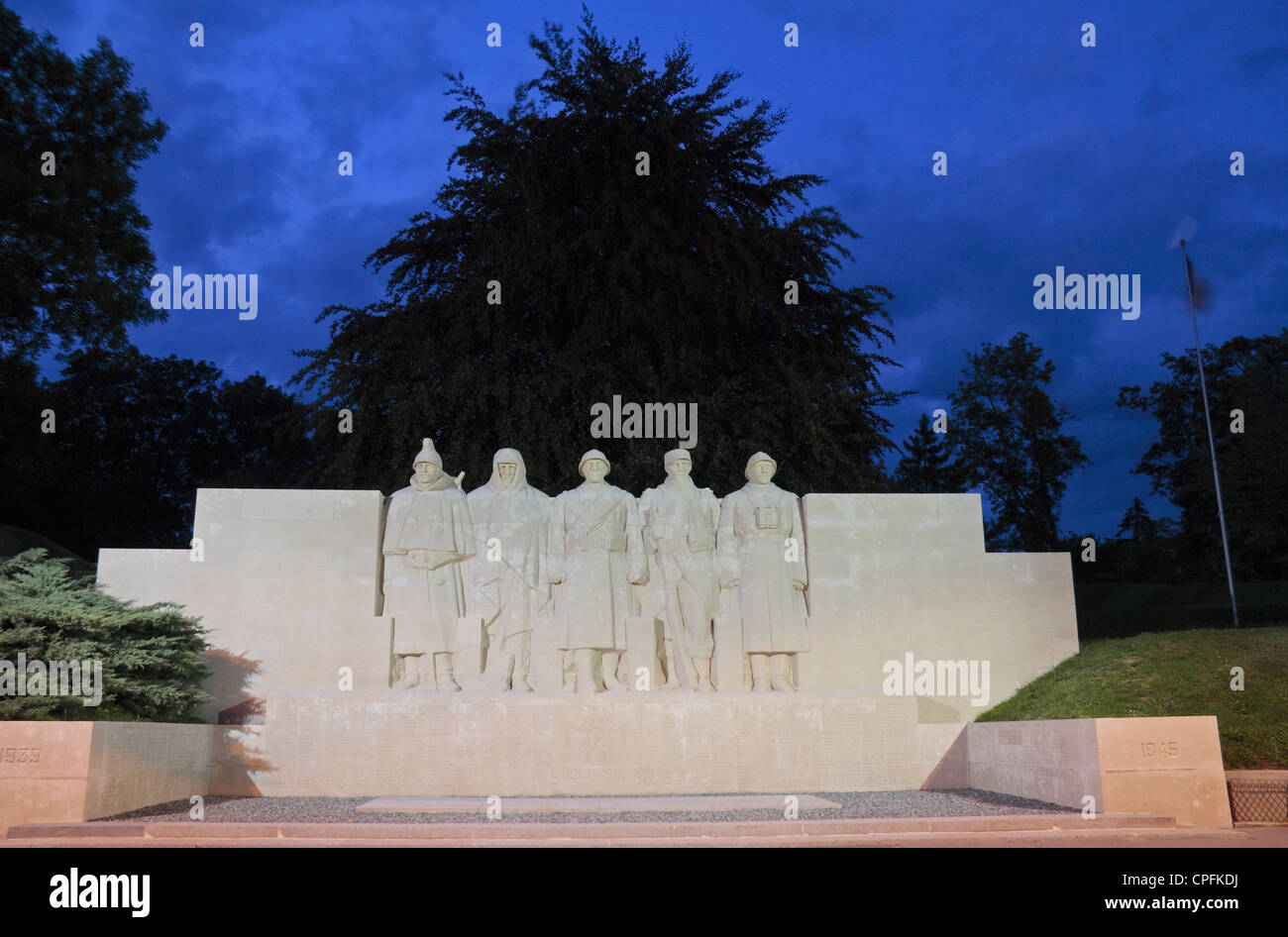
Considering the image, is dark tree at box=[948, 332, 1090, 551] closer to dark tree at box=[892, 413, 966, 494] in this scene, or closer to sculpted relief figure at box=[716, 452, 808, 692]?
dark tree at box=[892, 413, 966, 494]

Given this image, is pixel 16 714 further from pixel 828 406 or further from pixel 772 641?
pixel 828 406

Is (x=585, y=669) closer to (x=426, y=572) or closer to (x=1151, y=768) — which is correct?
(x=426, y=572)

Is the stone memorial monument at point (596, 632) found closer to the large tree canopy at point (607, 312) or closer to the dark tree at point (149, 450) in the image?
the large tree canopy at point (607, 312)

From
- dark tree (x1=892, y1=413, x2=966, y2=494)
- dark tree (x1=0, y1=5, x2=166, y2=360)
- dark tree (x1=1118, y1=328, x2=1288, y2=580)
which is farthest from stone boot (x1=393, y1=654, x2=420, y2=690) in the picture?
dark tree (x1=892, y1=413, x2=966, y2=494)

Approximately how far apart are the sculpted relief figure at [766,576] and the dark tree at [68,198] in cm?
1382

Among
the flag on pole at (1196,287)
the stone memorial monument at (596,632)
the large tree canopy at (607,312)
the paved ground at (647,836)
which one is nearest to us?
the paved ground at (647,836)

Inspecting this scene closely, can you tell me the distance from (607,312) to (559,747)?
9141 mm

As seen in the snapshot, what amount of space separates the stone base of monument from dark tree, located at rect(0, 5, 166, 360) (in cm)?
1208

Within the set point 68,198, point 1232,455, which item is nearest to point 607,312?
point 68,198

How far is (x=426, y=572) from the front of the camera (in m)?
10.9

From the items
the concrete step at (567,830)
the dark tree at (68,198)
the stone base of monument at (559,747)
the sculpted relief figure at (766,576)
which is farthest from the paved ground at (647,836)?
the dark tree at (68,198)

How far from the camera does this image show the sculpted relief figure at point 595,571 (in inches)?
414

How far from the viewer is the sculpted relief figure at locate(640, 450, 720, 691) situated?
35.3ft

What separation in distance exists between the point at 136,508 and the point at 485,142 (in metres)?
21.1
